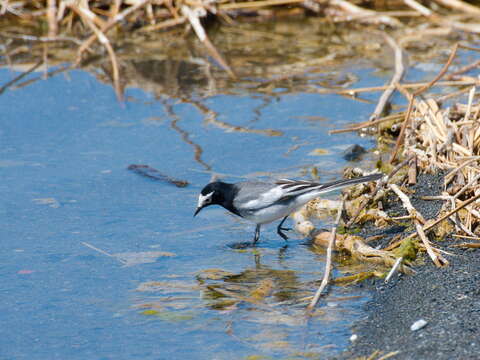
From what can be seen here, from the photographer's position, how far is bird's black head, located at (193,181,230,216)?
6.18 meters

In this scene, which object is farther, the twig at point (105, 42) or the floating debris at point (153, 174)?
the twig at point (105, 42)

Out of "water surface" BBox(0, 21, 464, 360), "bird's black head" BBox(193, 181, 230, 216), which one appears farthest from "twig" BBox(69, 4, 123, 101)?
"bird's black head" BBox(193, 181, 230, 216)

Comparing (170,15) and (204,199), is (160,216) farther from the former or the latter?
(170,15)

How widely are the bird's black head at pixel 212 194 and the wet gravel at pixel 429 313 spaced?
1.60 metres

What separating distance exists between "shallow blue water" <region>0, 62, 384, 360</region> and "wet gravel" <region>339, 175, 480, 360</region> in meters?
0.16

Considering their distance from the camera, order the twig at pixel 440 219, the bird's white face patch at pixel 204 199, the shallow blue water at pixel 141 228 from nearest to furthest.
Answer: the shallow blue water at pixel 141 228, the twig at pixel 440 219, the bird's white face patch at pixel 204 199

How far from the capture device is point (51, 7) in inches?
477

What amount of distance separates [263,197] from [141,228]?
1.01 meters

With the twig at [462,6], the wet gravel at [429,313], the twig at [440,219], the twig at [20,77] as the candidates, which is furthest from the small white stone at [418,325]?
the twig at [462,6]

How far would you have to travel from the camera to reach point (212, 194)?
6.20 m

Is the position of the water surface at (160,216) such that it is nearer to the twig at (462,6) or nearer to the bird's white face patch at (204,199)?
the bird's white face patch at (204,199)

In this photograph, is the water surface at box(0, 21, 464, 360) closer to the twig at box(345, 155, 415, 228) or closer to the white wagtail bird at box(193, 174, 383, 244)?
the white wagtail bird at box(193, 174, 383, 244)

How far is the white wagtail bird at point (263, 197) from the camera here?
598 centimetres

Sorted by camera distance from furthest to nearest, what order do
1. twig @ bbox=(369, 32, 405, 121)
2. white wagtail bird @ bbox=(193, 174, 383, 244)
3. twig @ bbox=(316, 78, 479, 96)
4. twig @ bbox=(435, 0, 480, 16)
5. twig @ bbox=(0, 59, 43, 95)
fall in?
twig @ bbox=(435, 0, 480, 16), twig @ bbox=(0, 59, 43, 95), twig @ bbox=(369, 32, 405, 121), twig @ bbox=(316, 78, 479, 96), white wagtail bird @ bbox=(193, 174, 383, 244)
